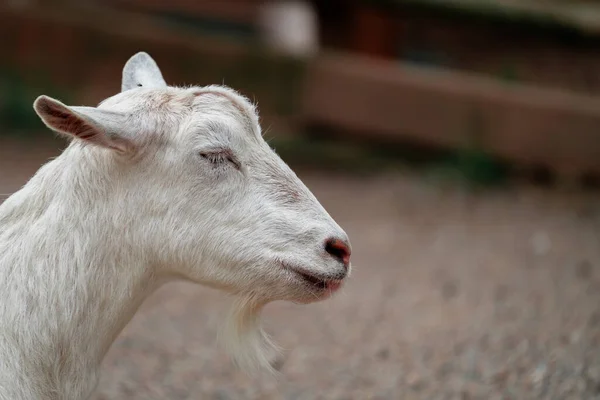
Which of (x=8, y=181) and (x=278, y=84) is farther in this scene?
(x=278, y=84)

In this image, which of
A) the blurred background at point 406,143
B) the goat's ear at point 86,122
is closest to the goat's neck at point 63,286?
the goat's ear at point 86,122

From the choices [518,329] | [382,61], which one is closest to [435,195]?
[382,61]

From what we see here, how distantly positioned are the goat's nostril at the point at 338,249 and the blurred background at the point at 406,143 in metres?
2.15

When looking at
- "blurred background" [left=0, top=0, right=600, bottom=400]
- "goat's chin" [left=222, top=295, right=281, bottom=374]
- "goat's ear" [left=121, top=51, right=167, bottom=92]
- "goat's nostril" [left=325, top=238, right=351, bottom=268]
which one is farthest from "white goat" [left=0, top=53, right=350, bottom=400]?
"blurred background" [left=0, top=0, right=600, bottom=400]

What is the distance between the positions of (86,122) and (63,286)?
640mm

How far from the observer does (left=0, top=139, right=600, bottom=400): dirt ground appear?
485cm

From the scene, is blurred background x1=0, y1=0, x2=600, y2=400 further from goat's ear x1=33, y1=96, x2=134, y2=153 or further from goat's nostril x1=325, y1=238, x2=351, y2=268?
goat's ear x1=33, y1=96, x2=134, y2=153

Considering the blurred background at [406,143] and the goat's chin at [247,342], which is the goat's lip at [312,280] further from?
the blurred background at [406,143]

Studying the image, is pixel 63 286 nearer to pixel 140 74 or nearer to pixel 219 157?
pixel 219 157

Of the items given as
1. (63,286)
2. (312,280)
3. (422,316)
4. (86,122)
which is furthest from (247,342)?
(422,316)

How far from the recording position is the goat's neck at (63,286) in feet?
11.0

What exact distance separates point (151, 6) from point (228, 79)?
164 inches

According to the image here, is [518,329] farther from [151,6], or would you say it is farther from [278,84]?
[151,6]

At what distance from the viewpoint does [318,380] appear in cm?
509
